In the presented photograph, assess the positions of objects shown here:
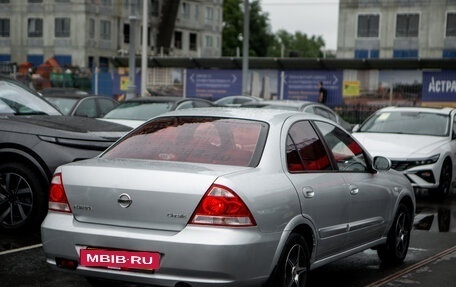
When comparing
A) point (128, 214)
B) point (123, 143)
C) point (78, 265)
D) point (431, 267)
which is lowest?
point (431, 267)

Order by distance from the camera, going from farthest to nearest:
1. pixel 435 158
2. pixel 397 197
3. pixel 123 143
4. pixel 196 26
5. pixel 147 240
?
pixel 196 26 → pixel 435 158 → pixel 397 197 → pixel 123 143 → pixel 147 240

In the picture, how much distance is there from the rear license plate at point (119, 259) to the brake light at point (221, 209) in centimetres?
35

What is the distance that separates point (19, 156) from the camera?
8.04 metres

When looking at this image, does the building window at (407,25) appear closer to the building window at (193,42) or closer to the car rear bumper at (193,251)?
the building window at (193,42)

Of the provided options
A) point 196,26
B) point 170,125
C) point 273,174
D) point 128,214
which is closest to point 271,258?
point 273,174

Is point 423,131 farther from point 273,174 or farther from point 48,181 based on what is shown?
point 273,174

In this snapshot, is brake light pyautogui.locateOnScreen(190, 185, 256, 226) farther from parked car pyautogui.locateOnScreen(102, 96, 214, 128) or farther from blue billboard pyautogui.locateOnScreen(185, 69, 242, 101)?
blue billboard pyautogui.locateOnScreen(185, 69, 242, 101)

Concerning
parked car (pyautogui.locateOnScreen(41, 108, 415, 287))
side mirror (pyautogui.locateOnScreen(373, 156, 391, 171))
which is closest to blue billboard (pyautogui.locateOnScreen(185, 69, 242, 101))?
side mirror (pyautogui.locateOnScreen(373, 156, 391, 171))

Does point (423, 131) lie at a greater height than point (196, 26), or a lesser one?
lesser

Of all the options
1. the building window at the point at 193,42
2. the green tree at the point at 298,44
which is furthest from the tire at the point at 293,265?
the green tree at the point at 298,44

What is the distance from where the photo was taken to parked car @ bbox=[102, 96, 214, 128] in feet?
48.6

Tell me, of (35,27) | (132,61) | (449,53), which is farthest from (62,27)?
(132,61)

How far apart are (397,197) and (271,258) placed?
260 cm

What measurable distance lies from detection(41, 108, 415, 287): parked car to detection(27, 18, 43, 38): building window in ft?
196
